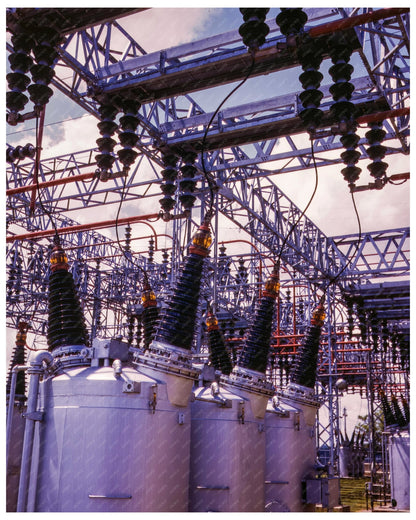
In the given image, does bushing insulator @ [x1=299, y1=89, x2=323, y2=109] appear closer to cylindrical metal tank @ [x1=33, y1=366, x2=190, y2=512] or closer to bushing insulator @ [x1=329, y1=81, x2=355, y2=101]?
bushing insulator @ [x1=329, y1=81, x2=355, y2=101]

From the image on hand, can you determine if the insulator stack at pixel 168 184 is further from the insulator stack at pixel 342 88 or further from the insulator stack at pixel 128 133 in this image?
the insulator stack at pixel 342 88

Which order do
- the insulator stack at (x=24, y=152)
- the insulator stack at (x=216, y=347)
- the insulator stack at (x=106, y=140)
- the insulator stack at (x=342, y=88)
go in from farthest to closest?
1. the insulator stack at (x=216, y=347)
2. the insulator stack at (x=106, y=140)
3. the insulator stack at (x=24, y=152)
4. the insulator stack at (x=342, y=88)

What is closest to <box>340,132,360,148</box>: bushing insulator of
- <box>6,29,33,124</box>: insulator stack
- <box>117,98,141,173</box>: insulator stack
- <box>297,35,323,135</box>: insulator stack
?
<box>297,35,323,135</box>: insulator stack

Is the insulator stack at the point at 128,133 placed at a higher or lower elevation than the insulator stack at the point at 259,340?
higher

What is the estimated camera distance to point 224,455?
7.60 meters

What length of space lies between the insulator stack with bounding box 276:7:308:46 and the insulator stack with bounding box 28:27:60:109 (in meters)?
3.13

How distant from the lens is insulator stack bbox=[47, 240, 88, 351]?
7.06m

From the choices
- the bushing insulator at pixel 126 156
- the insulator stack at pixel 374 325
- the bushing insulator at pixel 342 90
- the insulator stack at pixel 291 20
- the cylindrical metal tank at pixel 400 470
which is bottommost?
the cylindrical metal tank at pixel 400 470

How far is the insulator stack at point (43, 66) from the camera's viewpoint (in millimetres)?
7551

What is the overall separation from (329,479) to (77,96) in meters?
8.35

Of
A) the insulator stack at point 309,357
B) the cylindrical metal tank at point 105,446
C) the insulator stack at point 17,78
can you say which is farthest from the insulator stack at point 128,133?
the insulator stack at point 309,357

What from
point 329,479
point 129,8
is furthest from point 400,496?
point 129,8

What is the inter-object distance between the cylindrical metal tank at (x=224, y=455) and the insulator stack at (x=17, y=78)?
182 inches
